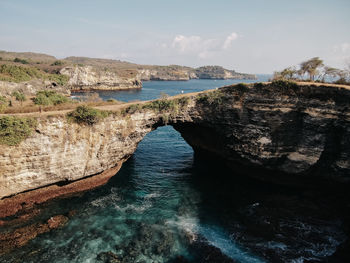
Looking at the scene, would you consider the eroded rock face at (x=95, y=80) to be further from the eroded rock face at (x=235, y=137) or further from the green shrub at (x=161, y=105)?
the green shrub at (x=161, y=105)

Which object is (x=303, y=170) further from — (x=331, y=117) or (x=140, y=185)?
(x=140, y=185)

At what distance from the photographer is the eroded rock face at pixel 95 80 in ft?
323

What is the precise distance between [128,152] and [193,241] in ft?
43.0

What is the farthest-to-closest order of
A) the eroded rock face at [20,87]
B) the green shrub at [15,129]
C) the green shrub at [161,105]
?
the eroded rock face at [20,87] → the green shrub at [161,105] → the green shrub at [15,129]

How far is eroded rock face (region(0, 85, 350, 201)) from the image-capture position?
63.1ft

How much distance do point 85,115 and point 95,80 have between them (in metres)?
93.9

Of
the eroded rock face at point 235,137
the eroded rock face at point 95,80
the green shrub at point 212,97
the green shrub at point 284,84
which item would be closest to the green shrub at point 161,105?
the eroded rock face at point 235,137

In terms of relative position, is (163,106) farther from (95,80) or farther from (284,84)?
(95,80)

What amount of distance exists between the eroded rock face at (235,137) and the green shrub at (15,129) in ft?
1.61

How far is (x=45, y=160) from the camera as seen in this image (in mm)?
19453

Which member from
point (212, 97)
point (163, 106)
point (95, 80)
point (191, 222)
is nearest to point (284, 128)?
point (212, 97)

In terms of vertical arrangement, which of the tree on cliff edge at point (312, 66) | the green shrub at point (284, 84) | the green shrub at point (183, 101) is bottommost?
the green shrub at point (183, 101)

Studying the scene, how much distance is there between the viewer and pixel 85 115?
21.1 meters

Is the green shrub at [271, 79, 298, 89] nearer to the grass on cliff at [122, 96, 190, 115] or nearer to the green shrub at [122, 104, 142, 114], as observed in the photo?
the grass on cliff at [122, 96, 190, 115]
